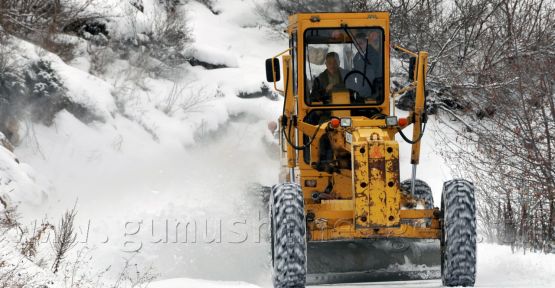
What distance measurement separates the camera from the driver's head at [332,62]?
32.9 feet

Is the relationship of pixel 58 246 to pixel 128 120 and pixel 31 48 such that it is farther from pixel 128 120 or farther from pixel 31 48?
pixel 128 120

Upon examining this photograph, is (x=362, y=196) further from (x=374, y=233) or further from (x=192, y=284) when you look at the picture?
(x=192, y=284)

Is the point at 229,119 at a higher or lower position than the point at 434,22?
lower

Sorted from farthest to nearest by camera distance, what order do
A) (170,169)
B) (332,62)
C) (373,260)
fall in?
(170,169) < (332,62) < (373,260)

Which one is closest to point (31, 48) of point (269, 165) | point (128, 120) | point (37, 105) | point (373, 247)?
point (37, 105)

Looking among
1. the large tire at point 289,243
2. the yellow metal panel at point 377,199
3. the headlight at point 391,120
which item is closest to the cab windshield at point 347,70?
the headlight at point 391,120

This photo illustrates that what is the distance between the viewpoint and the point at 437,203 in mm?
17953

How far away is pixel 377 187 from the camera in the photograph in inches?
313

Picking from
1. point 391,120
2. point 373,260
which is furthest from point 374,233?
point 391,120

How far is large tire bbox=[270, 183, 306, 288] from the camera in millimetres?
7840

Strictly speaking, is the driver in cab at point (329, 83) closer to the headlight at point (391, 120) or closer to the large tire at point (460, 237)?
the headlight at point (391, 120)

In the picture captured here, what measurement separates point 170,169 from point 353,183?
36.4 feet

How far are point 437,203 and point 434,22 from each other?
8.55 meters

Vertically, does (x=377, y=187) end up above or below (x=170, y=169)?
above
